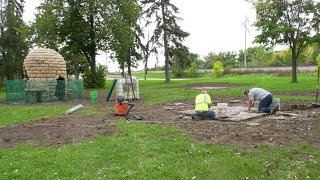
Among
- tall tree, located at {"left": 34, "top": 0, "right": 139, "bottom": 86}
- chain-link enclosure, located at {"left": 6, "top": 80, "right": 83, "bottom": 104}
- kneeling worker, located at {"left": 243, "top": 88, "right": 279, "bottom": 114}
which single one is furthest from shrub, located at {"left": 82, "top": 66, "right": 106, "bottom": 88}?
kneeling worker, located at {"left": 243, "top": 88, "right": 279, "bottom": 114}

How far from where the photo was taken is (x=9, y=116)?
13.5 m

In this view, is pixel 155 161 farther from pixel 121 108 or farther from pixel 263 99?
pixel 263 99

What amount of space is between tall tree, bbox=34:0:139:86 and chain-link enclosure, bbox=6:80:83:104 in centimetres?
1085

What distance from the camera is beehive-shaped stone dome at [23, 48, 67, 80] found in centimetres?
2250

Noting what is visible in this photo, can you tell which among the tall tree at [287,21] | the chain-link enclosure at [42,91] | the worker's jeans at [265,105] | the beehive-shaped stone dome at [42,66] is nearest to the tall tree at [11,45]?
the beehive-shaped stone dome at [42,66]

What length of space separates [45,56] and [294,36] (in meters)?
22.1

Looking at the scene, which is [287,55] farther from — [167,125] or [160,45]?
[167,125]

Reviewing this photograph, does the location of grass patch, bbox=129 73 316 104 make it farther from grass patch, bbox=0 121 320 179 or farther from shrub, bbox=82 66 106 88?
grass patch, bbox=0 121 320 179

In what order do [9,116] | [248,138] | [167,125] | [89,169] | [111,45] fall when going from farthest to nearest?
1. [111,45]
2. [9,116]
3. [167,125]
4. [248,138]
5. [89,169]

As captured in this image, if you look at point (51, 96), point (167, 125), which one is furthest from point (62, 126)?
point (51, 96)

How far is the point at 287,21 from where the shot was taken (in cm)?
2988

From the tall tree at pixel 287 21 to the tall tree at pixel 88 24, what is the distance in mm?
13119

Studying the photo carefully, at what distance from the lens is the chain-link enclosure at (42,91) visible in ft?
64.5

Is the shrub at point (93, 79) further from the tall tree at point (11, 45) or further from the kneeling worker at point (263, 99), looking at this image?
the kneeling worker at point (263, 99)
